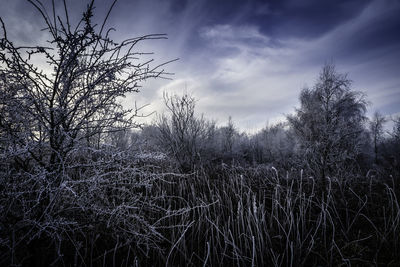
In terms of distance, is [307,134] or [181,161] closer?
[181,161]

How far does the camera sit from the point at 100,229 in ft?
6.21

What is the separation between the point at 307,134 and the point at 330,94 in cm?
376

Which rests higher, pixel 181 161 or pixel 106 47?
pixel 106 47

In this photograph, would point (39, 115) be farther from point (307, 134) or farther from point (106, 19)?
point (307, 134)

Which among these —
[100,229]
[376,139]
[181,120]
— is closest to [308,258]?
[100,229]

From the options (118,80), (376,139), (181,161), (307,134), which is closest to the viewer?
(118,80)

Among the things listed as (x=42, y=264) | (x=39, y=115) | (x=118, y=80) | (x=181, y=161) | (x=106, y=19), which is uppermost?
(x=106, y=19)

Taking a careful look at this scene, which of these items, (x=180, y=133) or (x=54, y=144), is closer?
(x=54, y=144)

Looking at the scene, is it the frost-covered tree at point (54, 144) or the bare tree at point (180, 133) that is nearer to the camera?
the frost-covered tree at point (54, 144)

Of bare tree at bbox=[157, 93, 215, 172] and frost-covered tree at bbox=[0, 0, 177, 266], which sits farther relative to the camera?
bare tree at bbox=[157, 93, 215, 172]

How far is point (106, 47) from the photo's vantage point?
166cm

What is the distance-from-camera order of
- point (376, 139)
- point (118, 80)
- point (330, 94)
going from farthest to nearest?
point (376, 139) < point (330, 94) < point (118, 80)

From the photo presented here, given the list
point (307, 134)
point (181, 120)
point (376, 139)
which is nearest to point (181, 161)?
point (181, 120)

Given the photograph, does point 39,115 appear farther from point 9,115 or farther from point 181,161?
point 181,161
